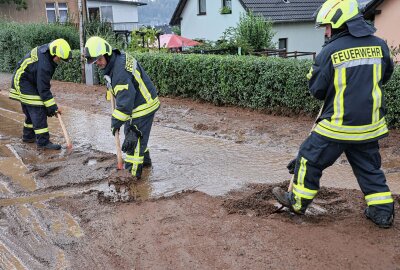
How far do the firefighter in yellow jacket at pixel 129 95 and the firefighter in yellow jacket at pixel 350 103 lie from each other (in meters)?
2.14

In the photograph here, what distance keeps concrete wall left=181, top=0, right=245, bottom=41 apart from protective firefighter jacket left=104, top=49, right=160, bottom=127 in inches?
731

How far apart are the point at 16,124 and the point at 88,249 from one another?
228 inches

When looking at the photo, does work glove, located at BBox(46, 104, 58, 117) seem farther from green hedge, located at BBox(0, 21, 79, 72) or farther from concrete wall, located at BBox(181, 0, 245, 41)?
concrete wall, located at BBox(181, 0, 245, 41)

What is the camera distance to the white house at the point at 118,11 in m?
34.6

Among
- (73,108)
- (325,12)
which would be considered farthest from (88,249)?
(73,108)

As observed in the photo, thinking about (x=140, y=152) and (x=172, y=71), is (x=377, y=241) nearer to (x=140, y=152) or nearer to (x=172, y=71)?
(x=140, y=152)

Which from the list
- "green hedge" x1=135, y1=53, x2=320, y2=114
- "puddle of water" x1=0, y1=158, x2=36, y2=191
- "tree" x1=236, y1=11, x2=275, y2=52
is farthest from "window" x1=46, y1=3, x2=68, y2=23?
"puddle of water" x1=0, y1=158, x2=36, y2=191

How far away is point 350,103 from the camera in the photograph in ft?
11.6

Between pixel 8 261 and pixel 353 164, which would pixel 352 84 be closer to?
pixel 353 164

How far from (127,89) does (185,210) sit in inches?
59.6

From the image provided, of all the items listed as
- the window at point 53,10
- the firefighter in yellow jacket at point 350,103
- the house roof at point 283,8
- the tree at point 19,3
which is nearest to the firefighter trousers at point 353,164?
the firefighter in yellow jacket at point 350,103

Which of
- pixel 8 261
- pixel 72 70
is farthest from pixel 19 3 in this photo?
pixel 8 261

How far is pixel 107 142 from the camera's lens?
739 centimetres

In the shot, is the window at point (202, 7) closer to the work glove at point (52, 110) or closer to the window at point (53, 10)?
the window at point (53, 10)
